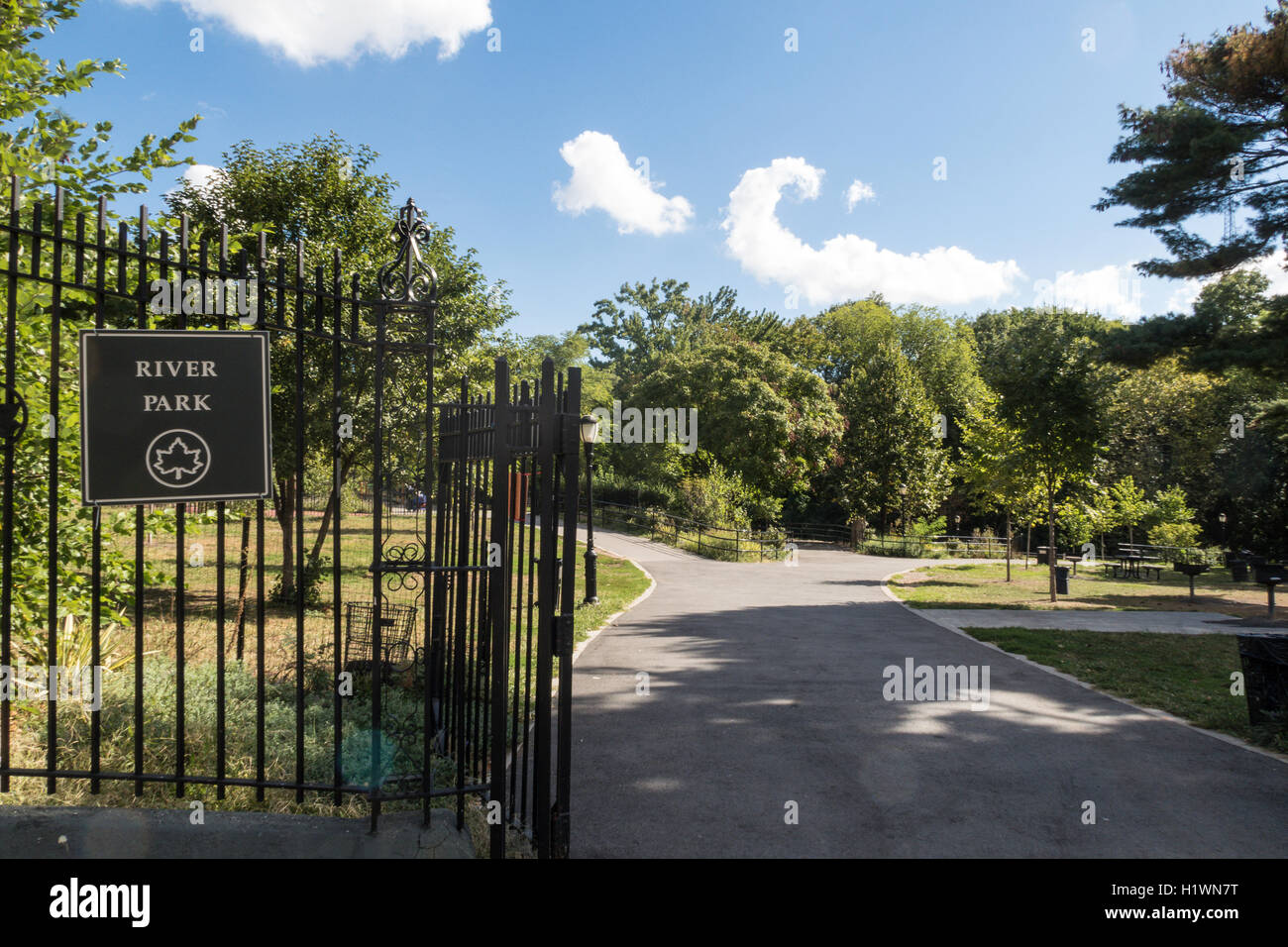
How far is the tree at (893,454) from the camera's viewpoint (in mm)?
34594

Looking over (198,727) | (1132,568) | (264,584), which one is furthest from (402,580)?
(1132,568)

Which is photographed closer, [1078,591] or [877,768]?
[877,768]

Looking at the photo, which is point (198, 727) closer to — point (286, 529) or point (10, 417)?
point (10, 417)

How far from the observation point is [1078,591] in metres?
18.4

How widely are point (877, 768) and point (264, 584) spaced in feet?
15.1

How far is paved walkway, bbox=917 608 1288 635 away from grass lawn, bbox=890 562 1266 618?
0.55m

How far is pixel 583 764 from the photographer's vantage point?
568cm

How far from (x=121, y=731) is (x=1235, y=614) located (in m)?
18.6

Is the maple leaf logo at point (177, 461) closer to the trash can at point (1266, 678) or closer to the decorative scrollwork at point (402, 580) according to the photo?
the decorative scrollwork at point (402, 580)

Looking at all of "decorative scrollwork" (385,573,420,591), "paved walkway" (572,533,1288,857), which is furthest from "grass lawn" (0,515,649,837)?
"paved walkway" (572,533,1288,857)

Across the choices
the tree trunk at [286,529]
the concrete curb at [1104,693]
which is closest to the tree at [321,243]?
the tree trunk at [286,529]

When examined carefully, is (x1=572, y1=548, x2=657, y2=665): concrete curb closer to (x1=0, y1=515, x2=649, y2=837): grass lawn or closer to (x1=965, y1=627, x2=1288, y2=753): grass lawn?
(x1=0, y1=515, x2=649, y2=837): grass lawn

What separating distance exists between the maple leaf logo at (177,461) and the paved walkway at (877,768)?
2.93m

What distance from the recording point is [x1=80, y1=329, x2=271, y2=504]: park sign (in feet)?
10.4
